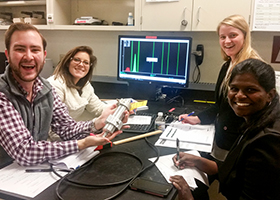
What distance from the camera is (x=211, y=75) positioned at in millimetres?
2340

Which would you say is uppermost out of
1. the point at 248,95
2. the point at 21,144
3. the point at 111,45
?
the point at 111,45

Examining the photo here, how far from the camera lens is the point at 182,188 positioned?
0.92m

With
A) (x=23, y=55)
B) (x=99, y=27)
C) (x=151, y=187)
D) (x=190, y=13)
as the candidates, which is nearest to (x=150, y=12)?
(x=190, y=13)

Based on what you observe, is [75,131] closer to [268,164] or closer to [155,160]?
[155,160]

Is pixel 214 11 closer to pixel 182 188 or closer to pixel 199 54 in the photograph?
pixel 199 54

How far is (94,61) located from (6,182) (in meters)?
1.16

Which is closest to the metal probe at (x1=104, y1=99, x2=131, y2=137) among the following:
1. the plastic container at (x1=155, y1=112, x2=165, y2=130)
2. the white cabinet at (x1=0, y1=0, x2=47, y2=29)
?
the plastic container at (x1=155, y1=112, x2=165, y2=130)

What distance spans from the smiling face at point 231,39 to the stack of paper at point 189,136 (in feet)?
1.64

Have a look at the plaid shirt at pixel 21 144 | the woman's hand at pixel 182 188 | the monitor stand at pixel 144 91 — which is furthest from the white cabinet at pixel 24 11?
the woman's hand at pixel 182 188

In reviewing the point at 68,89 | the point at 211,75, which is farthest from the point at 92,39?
the point at 211,75

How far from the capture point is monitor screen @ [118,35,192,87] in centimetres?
199

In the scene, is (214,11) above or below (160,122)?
above

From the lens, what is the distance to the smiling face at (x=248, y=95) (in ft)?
2.85

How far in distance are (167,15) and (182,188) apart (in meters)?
1.48
